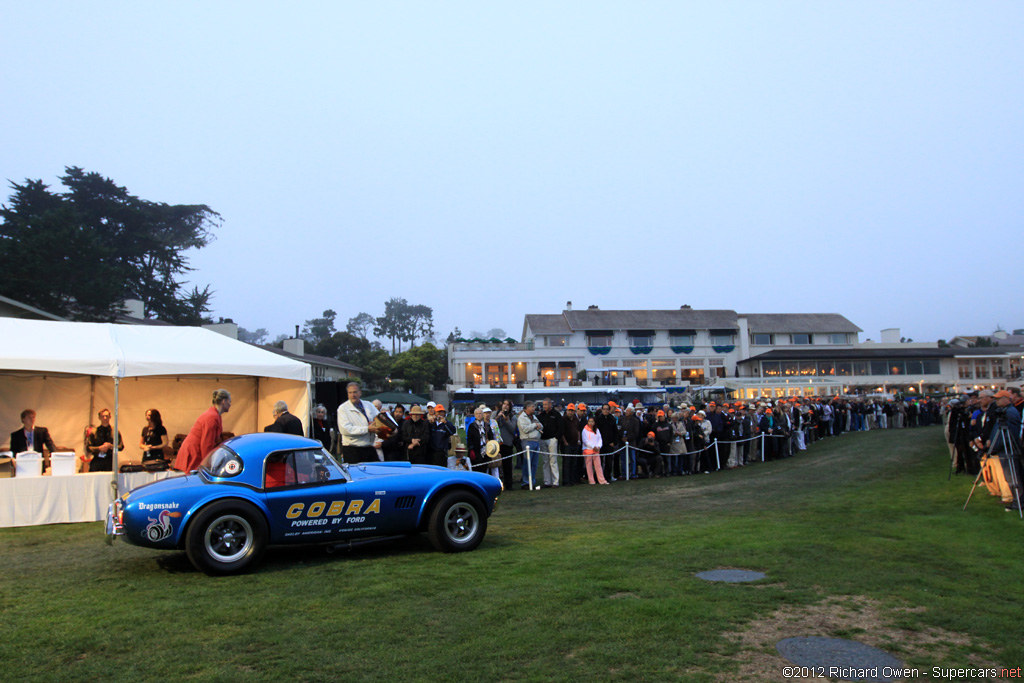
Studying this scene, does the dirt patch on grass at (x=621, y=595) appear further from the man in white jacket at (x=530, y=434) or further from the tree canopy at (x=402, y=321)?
the tree canopy at (x=402, y=321)

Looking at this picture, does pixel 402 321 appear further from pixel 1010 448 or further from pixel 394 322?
pixel 1010 448

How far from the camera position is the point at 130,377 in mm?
14039

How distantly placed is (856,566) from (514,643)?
14.2 ft

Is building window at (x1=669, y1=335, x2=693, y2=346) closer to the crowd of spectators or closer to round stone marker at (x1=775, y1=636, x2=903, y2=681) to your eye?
the crowd of spectators

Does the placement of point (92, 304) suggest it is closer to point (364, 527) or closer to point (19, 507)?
point (19, 507)

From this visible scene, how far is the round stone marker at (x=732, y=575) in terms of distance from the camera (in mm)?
6703

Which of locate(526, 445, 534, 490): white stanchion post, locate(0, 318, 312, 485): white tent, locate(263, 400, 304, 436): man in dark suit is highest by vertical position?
locate(0, 318, 312, 485): white tent

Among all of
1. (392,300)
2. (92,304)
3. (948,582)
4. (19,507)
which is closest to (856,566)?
(948,582)

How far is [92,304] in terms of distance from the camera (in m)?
38.5

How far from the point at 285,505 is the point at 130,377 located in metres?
8.59

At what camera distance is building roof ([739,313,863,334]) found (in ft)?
248

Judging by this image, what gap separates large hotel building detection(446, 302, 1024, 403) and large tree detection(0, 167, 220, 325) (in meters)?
25.6

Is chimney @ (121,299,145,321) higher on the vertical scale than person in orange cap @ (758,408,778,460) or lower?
higher

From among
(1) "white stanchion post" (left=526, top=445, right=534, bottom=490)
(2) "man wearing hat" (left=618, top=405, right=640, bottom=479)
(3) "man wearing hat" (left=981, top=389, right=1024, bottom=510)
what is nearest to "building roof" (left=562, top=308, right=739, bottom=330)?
(2) "man wearing hat" (left=618, top=405, right=640, bottom=479)
